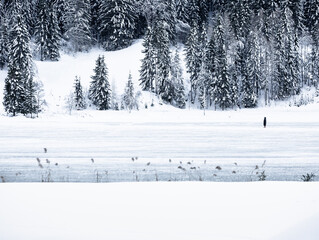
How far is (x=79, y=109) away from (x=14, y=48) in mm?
15202

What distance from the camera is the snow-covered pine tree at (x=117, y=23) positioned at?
62000 millimetres

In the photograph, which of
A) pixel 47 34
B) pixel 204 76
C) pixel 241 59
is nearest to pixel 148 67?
pixel 204 76

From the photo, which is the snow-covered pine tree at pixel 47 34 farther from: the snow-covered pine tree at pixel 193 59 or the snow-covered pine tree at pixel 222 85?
the snow-covered pine tree at pixel 222 85

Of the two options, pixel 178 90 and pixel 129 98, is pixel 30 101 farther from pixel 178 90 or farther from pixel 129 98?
pixel 178 90

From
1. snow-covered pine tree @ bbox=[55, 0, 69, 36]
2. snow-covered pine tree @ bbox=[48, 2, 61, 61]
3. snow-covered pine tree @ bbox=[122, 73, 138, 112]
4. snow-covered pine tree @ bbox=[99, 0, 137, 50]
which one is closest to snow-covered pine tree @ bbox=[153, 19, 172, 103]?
snow-covered pine tree @ bbox=[122, 73, 138, 112]

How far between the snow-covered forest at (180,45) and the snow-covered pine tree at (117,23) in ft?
0.68

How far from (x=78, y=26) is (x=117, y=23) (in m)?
8.23

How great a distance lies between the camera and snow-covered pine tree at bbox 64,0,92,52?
62375 millimetres

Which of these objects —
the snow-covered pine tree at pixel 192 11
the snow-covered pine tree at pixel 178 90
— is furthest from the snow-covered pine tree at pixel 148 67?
the snow-covered pine tree at pixel 192 11

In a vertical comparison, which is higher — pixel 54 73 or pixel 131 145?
pixel 54 73

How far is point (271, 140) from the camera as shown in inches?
691
